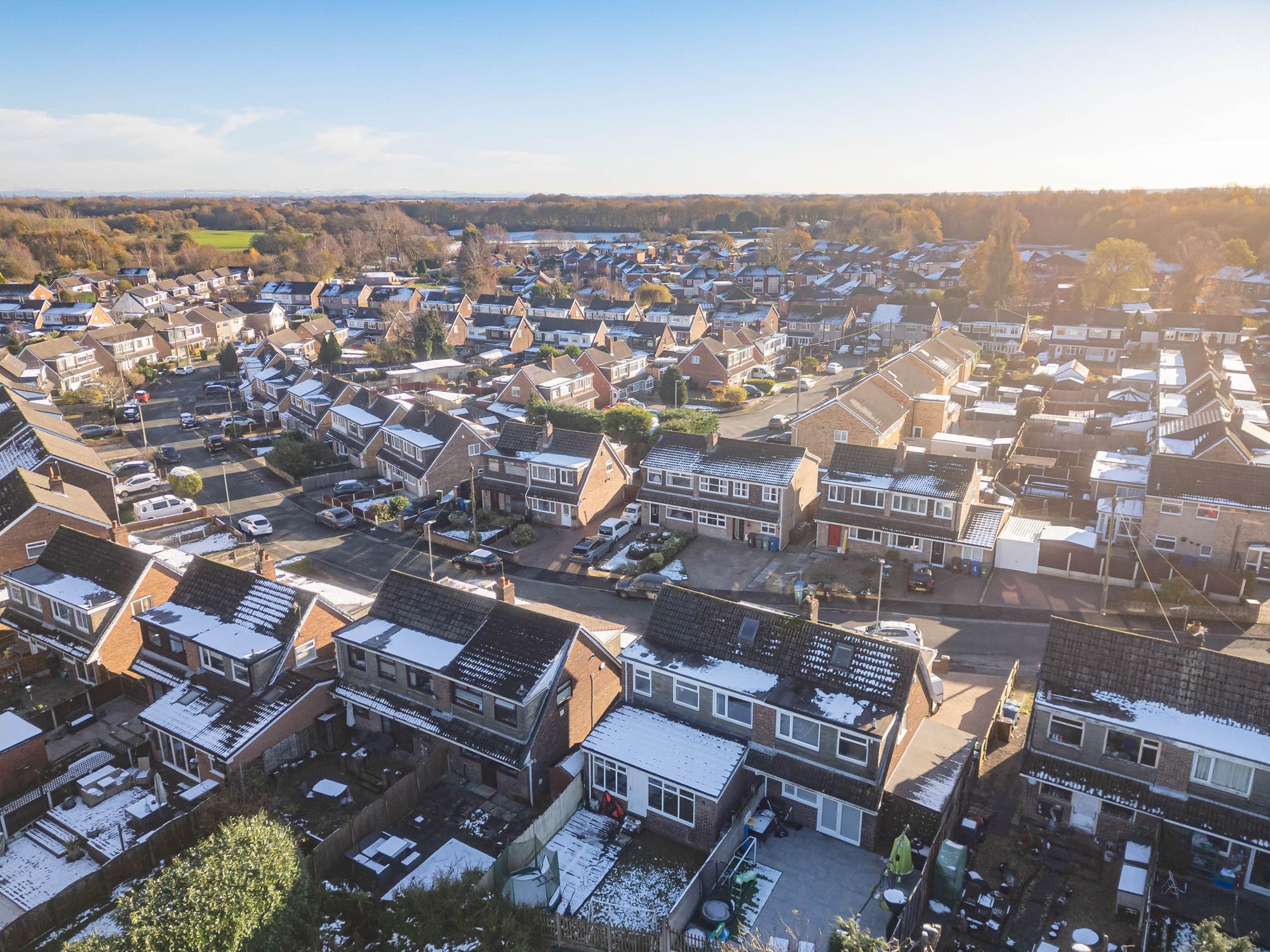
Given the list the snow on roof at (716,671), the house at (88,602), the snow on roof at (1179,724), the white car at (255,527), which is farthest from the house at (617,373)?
the snow on roof at (1179,724)

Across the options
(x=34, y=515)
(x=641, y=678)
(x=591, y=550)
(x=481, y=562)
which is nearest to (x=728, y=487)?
(x=591, y=550)

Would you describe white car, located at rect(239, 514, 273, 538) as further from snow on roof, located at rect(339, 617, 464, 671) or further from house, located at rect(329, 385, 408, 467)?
snow on roof, located at rect(339, 617, 464, 671)

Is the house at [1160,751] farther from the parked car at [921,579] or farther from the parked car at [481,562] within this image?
the parked car at [481,562]

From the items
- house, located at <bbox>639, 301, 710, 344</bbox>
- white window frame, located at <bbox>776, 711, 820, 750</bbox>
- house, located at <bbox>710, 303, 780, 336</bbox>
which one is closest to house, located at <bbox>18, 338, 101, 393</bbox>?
house, located at <bbox>639, 301, 710, 344</bbox>

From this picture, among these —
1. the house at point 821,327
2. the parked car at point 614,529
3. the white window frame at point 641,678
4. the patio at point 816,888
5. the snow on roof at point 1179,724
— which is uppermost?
the house at point 821,327

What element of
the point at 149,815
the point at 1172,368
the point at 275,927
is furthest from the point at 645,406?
the point at 275,927

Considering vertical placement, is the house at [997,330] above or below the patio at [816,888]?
above

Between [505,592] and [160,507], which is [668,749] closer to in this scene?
[505,592]

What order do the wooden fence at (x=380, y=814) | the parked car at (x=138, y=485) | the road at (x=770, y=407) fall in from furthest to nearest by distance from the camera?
1. the road at (x=770, y=407)
2. the parked car at (x=138, y=485)
3. the wooden fence at (x=380, y=814)

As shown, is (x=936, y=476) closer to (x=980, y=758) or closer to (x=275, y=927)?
(x=980, y=758)
